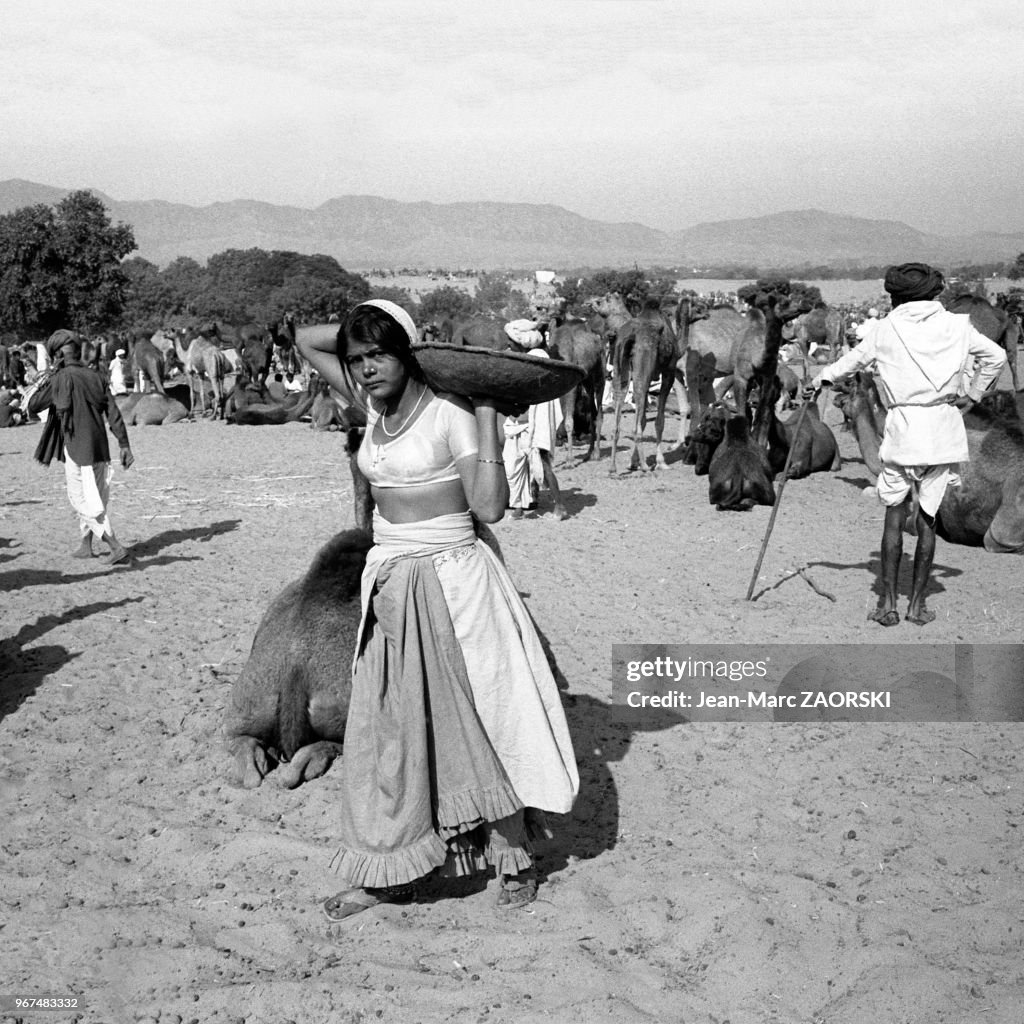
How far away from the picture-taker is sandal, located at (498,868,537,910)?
12.9 ft

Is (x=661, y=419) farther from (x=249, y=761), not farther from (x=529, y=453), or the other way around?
(x=249, y=761)

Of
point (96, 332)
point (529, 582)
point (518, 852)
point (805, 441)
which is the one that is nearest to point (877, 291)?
point (96, 332)

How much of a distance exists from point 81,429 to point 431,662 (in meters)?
6.34

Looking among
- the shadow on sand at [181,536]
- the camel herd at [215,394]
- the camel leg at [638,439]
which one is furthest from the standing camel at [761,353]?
the camel herd at [215,394]

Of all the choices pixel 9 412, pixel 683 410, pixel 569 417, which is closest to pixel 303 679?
pixel 569 417

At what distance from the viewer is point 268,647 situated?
5.03 m

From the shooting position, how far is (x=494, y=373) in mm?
3484

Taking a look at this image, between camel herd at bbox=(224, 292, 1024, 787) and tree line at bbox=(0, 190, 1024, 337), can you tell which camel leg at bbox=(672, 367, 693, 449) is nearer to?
camel herd at bbox=(224, 292, 1024, 787)

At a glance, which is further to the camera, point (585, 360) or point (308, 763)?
point (585, 360)

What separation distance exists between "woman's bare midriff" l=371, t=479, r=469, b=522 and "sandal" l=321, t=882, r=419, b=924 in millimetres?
1217

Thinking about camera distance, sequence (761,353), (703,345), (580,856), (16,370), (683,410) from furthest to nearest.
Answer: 1. (16,370)
2. (703,345)
3. (683,410)
4. (761,353)
5. (580,856)

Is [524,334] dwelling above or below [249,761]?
above

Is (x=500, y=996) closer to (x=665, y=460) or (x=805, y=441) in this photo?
(x=805, y=441)

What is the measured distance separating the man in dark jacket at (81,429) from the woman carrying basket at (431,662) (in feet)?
19.7
